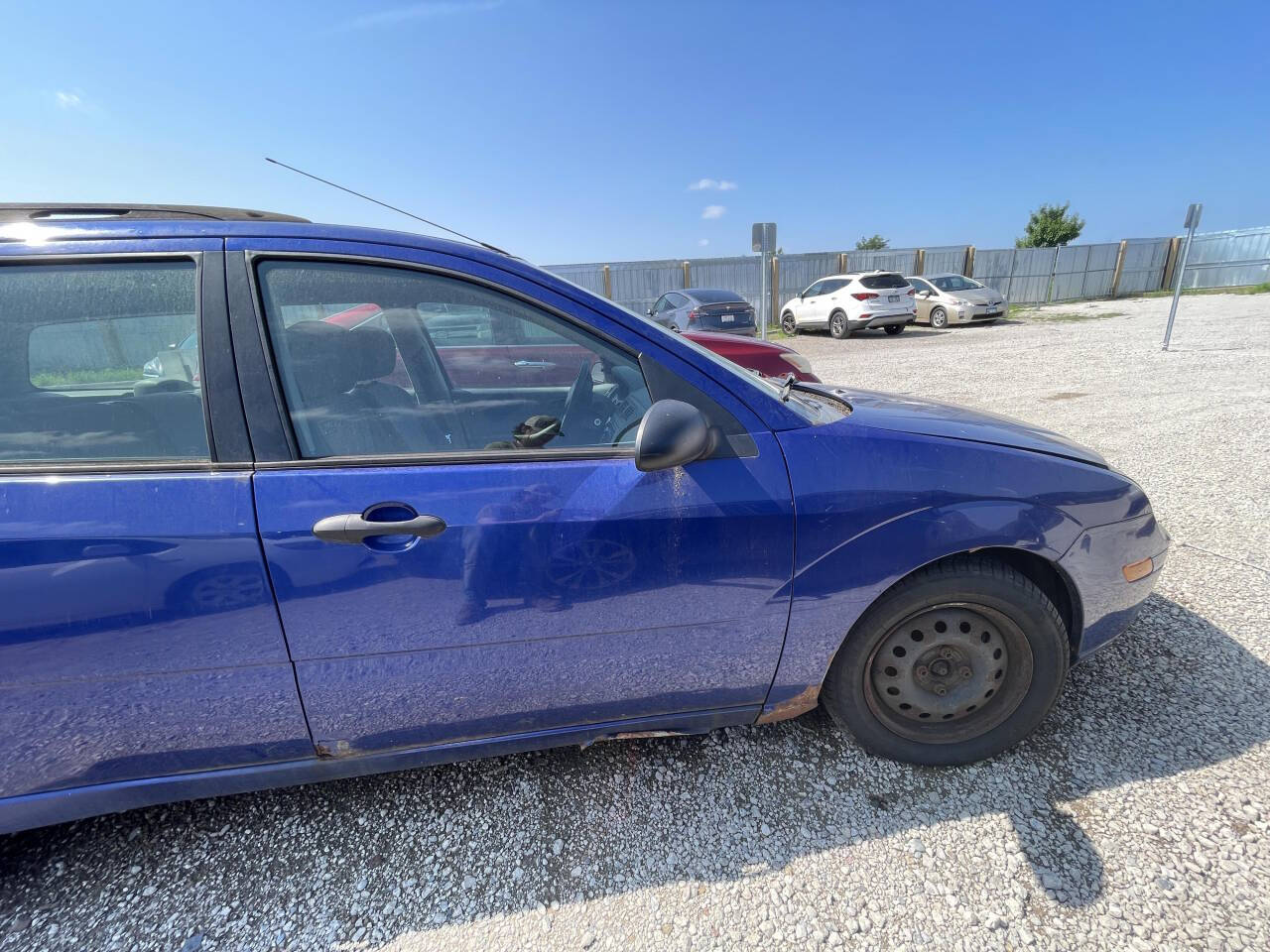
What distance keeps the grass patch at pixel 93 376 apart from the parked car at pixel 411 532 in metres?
0.02

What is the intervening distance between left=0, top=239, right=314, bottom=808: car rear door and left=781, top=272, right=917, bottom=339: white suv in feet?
50.7

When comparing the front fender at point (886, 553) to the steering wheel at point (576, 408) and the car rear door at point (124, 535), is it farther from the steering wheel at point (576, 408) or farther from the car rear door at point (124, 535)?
the car rear door at point (124, 535)

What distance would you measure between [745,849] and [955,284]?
1949 centimetres

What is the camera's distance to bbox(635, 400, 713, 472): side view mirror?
56.5 inches

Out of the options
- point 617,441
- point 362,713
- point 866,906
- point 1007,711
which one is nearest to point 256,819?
point 362,713

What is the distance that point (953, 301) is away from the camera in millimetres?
A: 16188

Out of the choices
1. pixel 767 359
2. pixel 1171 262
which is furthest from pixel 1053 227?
pixel 767 359

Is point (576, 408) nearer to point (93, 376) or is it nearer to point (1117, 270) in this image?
point (93, 376)

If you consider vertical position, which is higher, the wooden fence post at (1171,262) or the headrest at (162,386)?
the wooden fence post at (1171,262)

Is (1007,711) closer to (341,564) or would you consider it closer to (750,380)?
(750,380)

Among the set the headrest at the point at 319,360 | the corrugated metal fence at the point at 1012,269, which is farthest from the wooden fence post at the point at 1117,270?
the headrest at the point at 319,360

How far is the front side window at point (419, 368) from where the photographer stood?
4.92 feet

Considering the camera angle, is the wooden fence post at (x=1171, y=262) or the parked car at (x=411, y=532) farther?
the wooden fence post at (x=1171, y=262)

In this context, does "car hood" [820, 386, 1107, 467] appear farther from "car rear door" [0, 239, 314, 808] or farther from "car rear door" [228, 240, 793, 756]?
"car rear door" [0, 239, 314, 808]
